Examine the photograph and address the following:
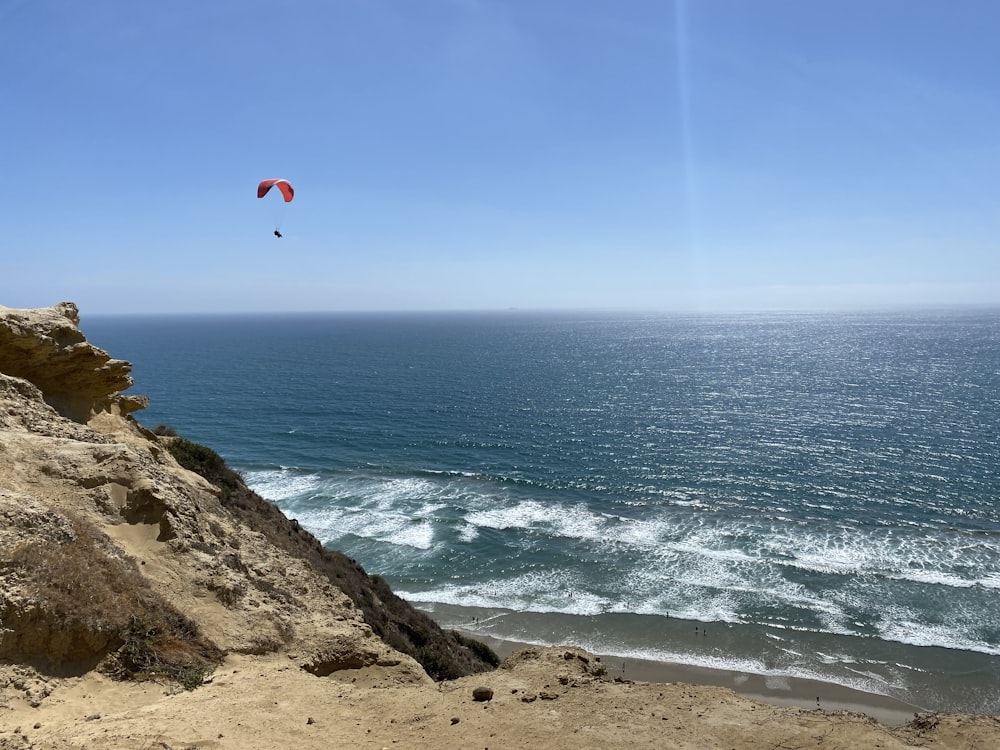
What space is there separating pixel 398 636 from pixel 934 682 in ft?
79.2

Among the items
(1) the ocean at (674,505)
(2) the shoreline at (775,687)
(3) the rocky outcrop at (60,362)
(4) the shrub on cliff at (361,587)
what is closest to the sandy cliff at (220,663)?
(4) the shrub on cliff at (361,587)

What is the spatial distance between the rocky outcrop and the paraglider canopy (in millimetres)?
9022

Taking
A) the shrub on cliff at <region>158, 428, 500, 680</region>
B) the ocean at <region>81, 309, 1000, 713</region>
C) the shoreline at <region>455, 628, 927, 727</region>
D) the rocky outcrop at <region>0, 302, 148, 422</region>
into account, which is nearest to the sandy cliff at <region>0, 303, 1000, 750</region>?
the shrub on cliff at <region>158, 428, 500, 680</region>

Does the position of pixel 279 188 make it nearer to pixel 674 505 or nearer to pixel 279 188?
pixel 279 188

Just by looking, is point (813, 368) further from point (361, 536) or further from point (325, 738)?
point (325, 738)

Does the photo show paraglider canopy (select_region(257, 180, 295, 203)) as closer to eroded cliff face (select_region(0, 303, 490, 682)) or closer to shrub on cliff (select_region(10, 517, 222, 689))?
eroded cliff face (select_region(0, 303, 490, 682))

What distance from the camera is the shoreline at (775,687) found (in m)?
24.7

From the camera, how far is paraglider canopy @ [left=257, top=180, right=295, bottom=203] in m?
26.4

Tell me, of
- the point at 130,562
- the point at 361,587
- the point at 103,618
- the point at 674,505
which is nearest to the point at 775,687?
the point at 674,505

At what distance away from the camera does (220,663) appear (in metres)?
12.9

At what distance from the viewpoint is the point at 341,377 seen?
334ft

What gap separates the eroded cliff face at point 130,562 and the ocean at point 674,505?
→ 1418 centimetres

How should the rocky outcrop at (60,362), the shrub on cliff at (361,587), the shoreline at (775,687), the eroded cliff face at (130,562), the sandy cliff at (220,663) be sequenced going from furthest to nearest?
the shoreline at (775,687)
the rocky outcrop at (60,362)
the shrub on cliff at (361,587)
the eroded cliff face at (130,562)
the sandy cliff at (220,663)

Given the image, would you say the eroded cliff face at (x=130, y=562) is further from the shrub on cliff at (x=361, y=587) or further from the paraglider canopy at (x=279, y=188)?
the paraglider canopy at (x=279, y=188)
